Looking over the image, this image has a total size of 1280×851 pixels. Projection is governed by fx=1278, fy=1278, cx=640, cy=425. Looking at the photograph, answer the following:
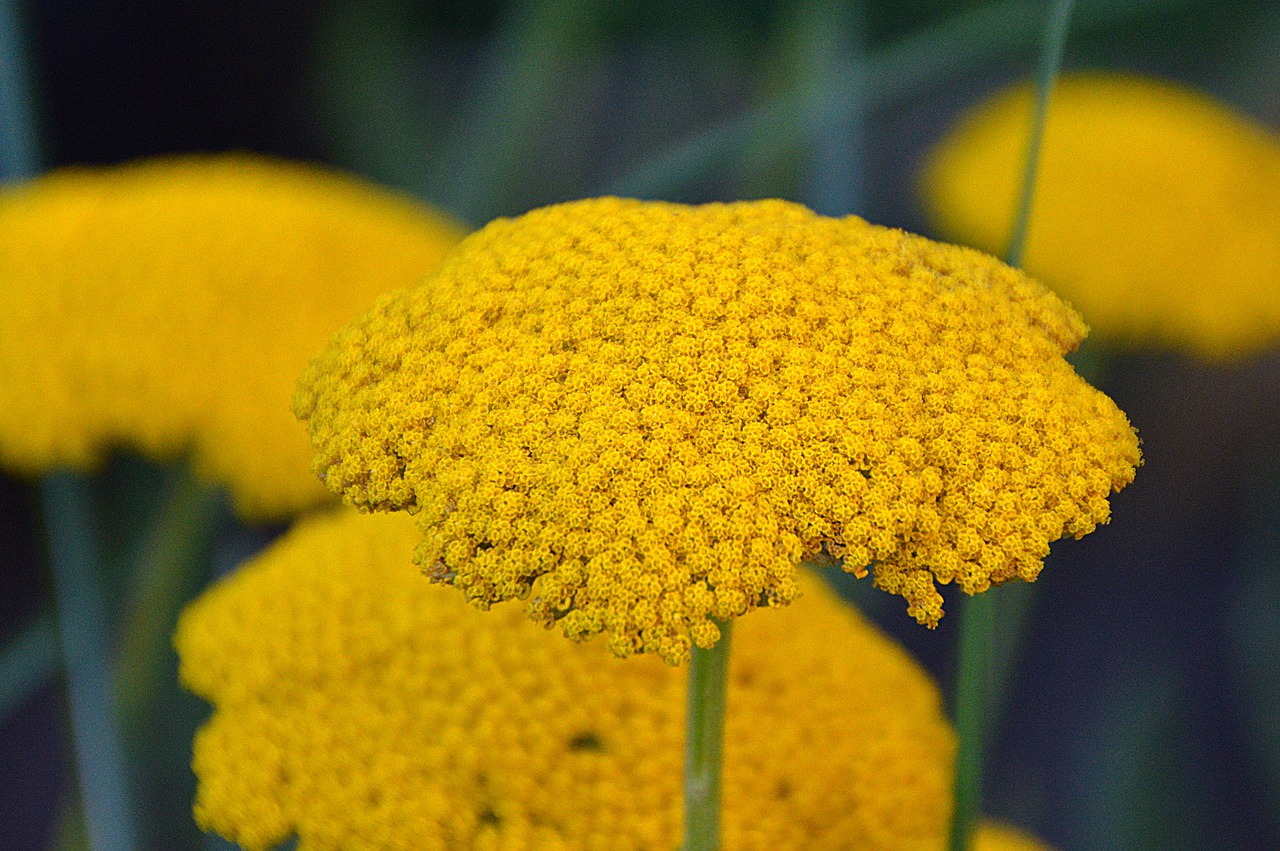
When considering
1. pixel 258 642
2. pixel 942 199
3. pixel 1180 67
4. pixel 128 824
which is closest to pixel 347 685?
pixel 258 642

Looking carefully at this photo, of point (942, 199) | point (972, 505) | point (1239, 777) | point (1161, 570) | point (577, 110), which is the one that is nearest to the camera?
point (972, 505)

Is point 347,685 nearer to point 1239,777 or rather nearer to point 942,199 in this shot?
point 942,199

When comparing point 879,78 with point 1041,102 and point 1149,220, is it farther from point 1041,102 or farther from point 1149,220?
point 1041,102

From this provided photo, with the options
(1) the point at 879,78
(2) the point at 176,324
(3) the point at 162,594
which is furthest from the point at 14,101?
(1) the point at 879,78

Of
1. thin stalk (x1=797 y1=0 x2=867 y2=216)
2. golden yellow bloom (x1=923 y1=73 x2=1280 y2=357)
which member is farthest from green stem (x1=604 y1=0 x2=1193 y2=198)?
golden yellow bloom (x1=923 y1=73 x2=1280 y2=357)

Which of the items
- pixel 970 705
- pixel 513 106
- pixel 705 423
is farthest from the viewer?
pixel 513 106

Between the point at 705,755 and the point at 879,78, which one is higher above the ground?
the point at 879,78

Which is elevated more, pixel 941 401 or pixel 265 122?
pixel 265 122
